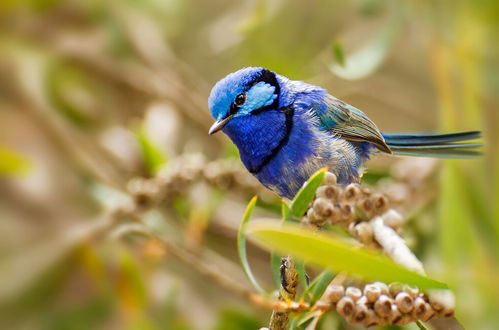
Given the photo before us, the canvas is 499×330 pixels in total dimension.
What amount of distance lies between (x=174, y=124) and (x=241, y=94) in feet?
3.42

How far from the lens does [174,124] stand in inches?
71.4

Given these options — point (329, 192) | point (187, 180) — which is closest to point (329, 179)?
point (329, 192)

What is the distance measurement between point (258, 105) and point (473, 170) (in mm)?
649

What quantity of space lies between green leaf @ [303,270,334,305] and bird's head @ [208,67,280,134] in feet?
0.65

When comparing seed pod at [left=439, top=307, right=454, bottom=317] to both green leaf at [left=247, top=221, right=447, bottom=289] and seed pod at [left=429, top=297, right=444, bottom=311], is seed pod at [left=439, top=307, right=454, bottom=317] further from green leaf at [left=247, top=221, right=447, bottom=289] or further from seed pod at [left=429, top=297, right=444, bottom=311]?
green leaf at [left=247, top=221, right=447, bottom=289]

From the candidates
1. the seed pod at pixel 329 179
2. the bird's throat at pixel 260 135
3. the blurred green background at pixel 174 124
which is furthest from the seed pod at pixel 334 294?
the blurred green background at pixel 174 124

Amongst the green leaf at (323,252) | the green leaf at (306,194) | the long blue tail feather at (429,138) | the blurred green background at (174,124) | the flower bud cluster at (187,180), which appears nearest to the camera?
the green leaf at (323,252)

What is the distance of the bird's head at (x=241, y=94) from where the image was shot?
77cm

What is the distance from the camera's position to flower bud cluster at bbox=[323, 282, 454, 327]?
62 cm

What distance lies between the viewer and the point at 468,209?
49.6 inches

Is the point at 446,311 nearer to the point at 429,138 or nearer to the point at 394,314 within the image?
the point at 394,314

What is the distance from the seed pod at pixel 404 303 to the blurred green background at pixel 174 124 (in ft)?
1.59

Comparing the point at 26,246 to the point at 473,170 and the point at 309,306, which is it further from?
the point at 309,306

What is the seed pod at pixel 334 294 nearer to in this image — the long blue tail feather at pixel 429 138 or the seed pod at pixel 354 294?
the seed pod at pixel 354 294
